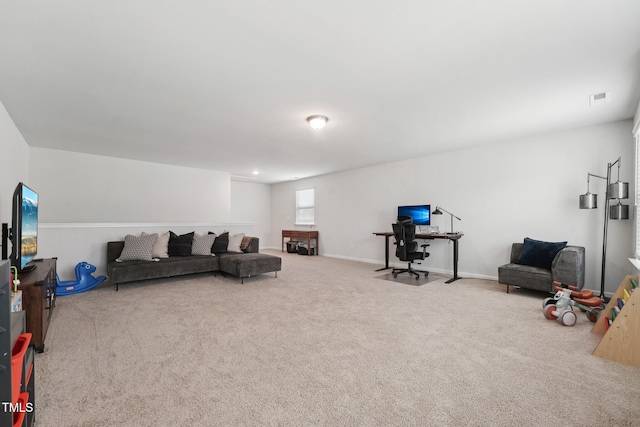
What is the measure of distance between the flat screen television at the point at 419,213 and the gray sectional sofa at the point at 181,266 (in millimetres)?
2929

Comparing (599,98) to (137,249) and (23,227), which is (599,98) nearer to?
(23,227)

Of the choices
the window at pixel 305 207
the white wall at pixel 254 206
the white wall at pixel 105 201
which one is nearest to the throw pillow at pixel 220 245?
the white wall at pixel 105 201

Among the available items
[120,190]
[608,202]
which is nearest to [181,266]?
[120,190]

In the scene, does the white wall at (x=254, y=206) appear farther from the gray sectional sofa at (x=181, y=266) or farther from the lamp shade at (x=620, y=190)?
the lamp shade at (x=620, y=190)

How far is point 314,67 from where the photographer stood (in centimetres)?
268

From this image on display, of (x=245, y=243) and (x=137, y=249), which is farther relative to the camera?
(x=245, y=243)

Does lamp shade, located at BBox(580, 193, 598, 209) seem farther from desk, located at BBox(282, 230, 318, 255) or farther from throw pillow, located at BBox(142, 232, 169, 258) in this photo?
throw pillow, located at BBox(142, 232, 169, 258)

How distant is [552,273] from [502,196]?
1.62 metres

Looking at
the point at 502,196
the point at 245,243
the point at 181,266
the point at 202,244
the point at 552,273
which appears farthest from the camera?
the point at 245,243

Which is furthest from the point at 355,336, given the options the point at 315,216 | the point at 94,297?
the point at 315,216

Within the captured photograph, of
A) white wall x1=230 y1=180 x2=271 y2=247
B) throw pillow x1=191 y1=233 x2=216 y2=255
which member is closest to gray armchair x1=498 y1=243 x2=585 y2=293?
throw pillow x1=191 y1=233 x2=216 y2=255

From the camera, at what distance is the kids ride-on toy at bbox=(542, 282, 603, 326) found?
3092mm

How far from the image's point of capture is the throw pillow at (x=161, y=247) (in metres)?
5.20

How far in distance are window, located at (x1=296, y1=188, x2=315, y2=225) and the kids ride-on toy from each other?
6405 millimetres
